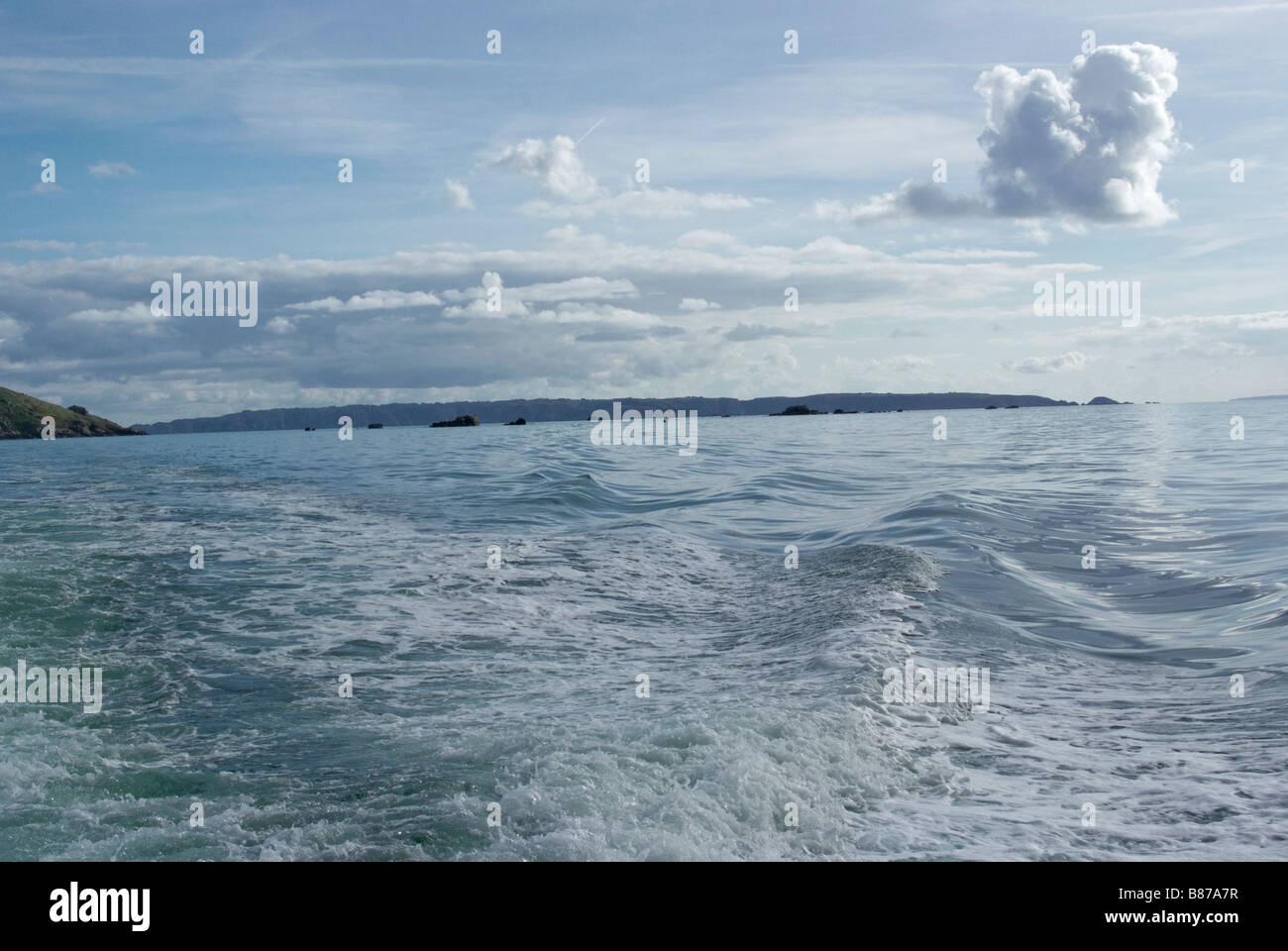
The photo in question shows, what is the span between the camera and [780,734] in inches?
308

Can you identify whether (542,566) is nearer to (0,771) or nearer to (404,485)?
(0,771)

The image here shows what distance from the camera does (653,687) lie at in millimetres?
9656

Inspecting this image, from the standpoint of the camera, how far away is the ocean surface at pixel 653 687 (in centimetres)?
622

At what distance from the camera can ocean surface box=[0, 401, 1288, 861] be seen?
622 centimetres

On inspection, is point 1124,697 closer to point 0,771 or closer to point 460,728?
point 460,728

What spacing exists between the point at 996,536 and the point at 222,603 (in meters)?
15.7

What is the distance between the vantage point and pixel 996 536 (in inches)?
749
